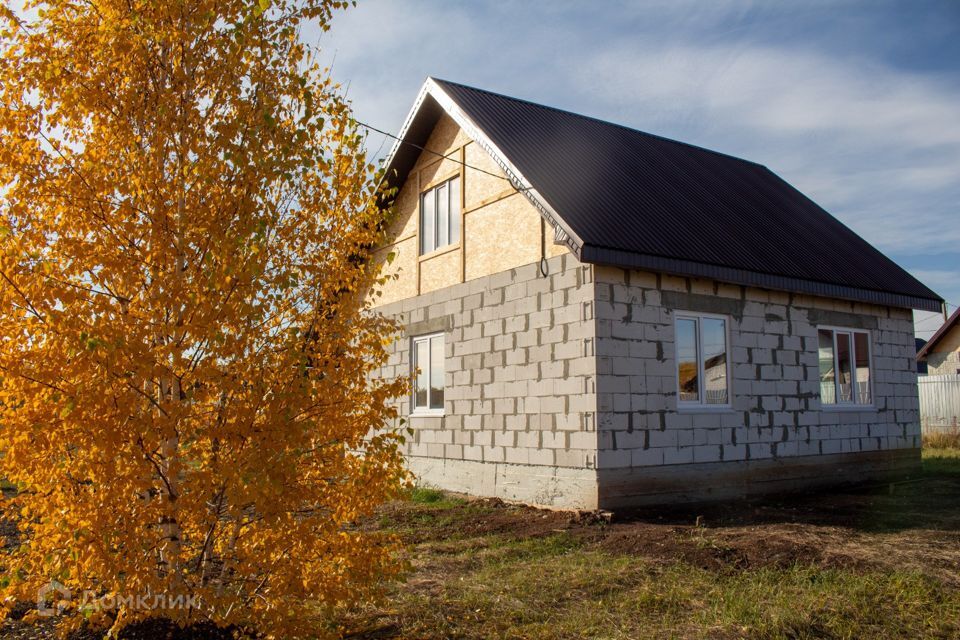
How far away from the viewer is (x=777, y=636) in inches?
207

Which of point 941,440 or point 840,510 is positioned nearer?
point 840,510

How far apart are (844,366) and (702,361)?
170 inches

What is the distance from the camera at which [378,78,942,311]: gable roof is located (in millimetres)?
10539

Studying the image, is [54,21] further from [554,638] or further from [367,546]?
[554,638]

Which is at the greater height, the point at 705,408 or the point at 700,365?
the point at 700,365

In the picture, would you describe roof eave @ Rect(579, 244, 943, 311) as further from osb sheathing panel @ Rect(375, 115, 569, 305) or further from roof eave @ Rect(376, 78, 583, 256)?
osb sheathing panel @ Rect(375, 115, 569, 305)

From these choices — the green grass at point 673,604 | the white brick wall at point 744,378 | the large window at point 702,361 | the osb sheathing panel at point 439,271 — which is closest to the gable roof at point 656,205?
the white brick wall at point 744,378

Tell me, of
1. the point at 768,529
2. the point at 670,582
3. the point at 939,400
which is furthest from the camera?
the point at 939,400

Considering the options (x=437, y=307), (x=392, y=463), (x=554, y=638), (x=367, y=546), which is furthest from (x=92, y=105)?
(x=437, y=307)

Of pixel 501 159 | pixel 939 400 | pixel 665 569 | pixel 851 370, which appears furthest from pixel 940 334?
pixel 665 569

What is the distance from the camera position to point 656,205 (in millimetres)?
12133

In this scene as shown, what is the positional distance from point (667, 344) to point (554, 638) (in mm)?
6209

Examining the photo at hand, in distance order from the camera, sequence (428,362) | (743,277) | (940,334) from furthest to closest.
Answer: (940,334)
(428,362)
(743,277)

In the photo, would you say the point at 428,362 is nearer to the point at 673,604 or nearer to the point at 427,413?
the point at 427,413
